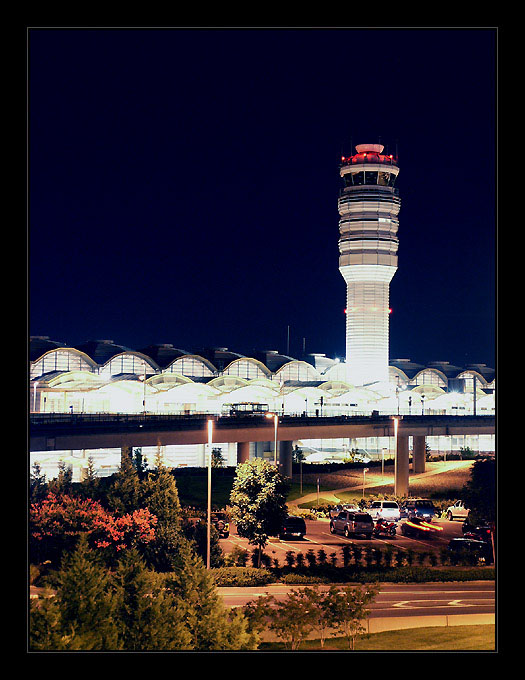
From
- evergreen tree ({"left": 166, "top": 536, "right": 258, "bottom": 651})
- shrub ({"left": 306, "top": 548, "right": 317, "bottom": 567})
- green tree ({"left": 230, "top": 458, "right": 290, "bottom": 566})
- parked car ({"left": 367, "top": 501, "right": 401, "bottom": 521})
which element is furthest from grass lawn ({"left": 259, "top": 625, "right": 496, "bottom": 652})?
parked car ({"left": 367, "top": 501, "right": 401, "bottom": 521})

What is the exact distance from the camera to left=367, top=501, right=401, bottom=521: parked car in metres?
69.9

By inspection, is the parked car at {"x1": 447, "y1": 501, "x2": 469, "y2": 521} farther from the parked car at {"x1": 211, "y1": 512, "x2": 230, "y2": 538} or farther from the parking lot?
the parked car at {"x1": 211, "y1": 512, "x2": 230, "y2": 538}

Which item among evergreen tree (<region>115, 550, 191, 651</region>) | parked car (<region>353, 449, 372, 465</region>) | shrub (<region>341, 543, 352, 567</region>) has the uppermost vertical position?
evergreen tree (<region>115, 550, 191, 651</region>)

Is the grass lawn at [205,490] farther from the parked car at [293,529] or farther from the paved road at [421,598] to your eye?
the paved road at [421,598]

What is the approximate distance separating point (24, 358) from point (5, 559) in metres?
4.89

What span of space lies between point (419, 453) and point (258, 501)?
61.6m

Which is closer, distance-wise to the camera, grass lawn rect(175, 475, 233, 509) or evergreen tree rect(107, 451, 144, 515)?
evergreen tree rect(107, 451, 144, 515)

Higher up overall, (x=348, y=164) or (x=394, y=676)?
(x=348, y=164)

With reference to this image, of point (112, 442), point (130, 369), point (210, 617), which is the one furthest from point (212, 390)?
point (210, 617)

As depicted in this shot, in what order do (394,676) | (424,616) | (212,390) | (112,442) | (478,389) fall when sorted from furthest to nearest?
(478,389) < (212,390) < (112,442) < (424,616) < (394,676)

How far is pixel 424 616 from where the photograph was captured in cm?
4047

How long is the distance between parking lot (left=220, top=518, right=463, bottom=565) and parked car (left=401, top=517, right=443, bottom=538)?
38cm

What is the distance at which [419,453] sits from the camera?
113 m
